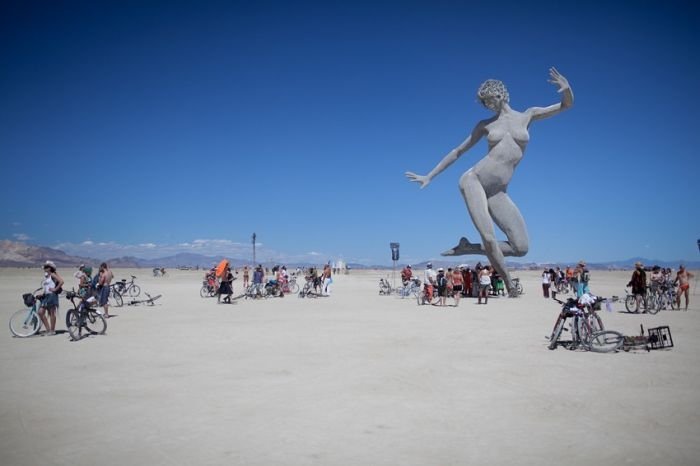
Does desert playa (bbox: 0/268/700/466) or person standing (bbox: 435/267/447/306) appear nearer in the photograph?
desert playa (bbox: 0/268/700/466)

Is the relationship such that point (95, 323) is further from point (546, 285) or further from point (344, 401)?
point (546, 285)

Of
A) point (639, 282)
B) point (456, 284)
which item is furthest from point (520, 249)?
point (456, 284)

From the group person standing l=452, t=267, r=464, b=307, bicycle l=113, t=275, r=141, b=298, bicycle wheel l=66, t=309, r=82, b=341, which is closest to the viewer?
bicycle wheel l=66, t=309, r=82, b=341

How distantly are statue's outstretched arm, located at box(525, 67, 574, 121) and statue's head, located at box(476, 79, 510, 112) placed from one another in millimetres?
895

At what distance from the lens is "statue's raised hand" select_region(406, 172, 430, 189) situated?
58.2 ft

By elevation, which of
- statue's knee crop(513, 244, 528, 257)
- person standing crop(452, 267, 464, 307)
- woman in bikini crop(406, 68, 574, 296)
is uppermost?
woman in bikini crop(406, 68, 574, 296)

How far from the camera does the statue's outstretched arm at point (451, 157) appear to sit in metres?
16.4

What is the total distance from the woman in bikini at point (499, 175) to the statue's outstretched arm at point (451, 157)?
0.93ft

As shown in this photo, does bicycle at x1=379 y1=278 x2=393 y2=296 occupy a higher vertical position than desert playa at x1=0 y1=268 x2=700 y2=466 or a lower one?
higher

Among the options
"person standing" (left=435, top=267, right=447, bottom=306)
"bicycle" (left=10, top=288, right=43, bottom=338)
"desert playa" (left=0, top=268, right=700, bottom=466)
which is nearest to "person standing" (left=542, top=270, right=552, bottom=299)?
"person standing" (left=435, top=267, right=447, bottom=306)

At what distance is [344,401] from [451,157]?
13158mm

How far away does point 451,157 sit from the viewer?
57.1 ft

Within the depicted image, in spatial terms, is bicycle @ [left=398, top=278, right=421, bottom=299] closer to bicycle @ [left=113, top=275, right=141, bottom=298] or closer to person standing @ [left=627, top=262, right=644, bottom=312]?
person standing @ [left=627, top=262, right=644, bottom=312]

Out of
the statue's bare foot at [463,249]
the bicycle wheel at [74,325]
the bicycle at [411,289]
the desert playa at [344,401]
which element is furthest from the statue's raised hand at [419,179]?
the bicycle wheel at [74,325]
